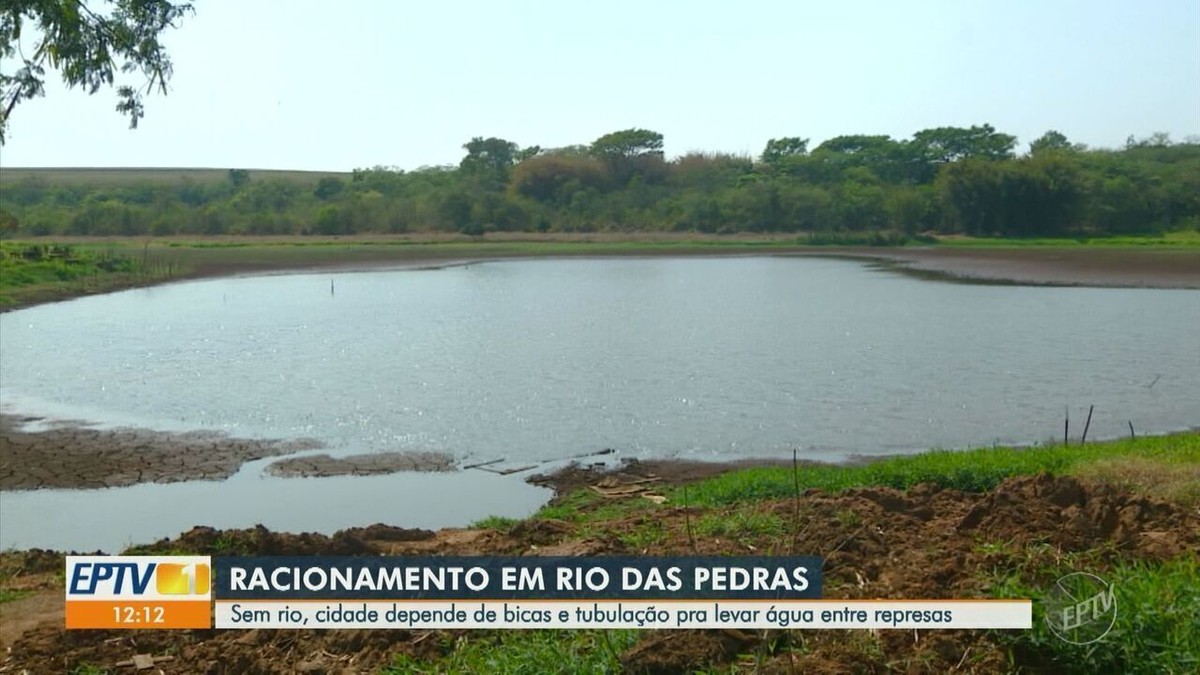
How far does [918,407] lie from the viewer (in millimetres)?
15281

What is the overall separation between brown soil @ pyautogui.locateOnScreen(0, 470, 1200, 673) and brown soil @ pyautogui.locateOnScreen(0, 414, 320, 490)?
15.3ft

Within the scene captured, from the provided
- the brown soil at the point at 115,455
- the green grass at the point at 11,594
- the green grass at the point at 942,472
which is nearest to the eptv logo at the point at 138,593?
the green grass at the point at 11,594

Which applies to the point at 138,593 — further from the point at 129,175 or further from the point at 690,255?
the point at 129,175

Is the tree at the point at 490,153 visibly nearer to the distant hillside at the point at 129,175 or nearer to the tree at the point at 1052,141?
the distant hillside at the point at 129,175

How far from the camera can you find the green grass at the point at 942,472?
919 cm

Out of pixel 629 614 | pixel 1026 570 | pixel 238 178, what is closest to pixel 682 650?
pixel 629 614

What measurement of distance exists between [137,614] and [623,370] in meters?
13.6

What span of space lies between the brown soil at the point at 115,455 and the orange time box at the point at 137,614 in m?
7.00

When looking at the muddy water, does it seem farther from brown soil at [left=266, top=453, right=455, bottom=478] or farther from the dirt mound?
the dirt mound

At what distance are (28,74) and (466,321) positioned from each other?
1857 cm

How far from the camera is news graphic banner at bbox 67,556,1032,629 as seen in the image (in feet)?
16.1

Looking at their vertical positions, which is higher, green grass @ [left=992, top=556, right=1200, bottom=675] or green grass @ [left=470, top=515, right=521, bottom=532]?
green grass @ [left=992, top=556, right=1200, bottom=675]

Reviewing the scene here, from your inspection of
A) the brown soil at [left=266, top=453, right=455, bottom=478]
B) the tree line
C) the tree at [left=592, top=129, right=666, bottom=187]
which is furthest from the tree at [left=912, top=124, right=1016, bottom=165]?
the brown soil at [left=266, top=453, right=455, bottom=478]

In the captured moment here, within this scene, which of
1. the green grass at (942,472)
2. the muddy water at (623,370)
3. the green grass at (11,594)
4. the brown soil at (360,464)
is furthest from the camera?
the muddy water at (623,370)
